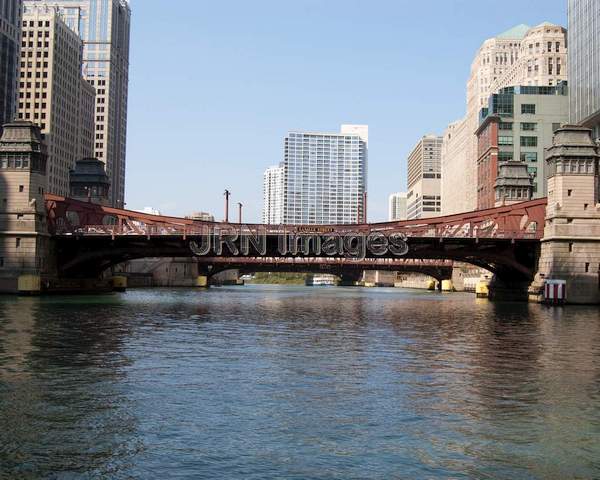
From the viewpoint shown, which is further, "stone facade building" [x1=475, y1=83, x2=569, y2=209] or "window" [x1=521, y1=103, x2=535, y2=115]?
"window" [x1=521, y1=103, x2=535, y2=115]

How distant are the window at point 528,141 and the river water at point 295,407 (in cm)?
15613

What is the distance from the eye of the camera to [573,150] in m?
95.0

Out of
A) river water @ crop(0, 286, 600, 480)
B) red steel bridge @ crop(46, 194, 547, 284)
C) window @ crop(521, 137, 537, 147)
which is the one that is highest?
window @ crop(521, 137, 537, 147)

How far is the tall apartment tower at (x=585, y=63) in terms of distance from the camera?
13862 centimetres

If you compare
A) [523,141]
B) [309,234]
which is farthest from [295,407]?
[523,141]

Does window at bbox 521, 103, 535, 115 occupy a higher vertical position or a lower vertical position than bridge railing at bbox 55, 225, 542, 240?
higher

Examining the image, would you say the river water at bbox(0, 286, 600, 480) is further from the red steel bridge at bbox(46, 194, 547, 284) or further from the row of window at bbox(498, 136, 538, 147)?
the row of window at bbox(498, 136, 538, 147)

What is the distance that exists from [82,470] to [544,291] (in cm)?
8394

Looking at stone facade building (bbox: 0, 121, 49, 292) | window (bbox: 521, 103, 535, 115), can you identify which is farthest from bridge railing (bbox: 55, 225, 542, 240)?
window (bbox: 521, 103, 535, 115)

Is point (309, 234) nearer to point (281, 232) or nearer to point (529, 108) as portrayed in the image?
point (281, 232)

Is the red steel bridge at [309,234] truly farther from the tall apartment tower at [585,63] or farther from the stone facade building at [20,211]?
the tall apartment tower at [585,63]

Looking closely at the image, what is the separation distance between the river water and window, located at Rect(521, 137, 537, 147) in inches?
6147

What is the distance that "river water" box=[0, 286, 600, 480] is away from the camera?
17.8 metres

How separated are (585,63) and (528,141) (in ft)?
162
